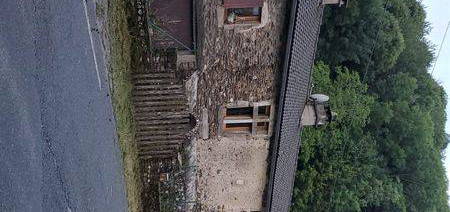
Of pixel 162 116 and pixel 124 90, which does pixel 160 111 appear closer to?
pixel 162 116

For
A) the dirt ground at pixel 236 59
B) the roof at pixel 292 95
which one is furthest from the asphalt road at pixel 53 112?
the roof at pixel 292 95

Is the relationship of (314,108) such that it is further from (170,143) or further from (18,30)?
(18,30)

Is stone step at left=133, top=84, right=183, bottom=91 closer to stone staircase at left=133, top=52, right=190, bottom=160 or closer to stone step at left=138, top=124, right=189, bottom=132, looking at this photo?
stone staircase at left=133, top=52, right=190, bottom=160

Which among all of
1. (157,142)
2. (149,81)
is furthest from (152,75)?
(157,142)

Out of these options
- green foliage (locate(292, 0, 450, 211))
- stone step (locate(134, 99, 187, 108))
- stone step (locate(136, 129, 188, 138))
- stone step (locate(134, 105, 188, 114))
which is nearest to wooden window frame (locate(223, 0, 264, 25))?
stone step (locate(134, 99, 187, 108))

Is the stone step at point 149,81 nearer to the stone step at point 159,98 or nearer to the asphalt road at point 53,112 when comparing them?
the stone step at point 159,98
